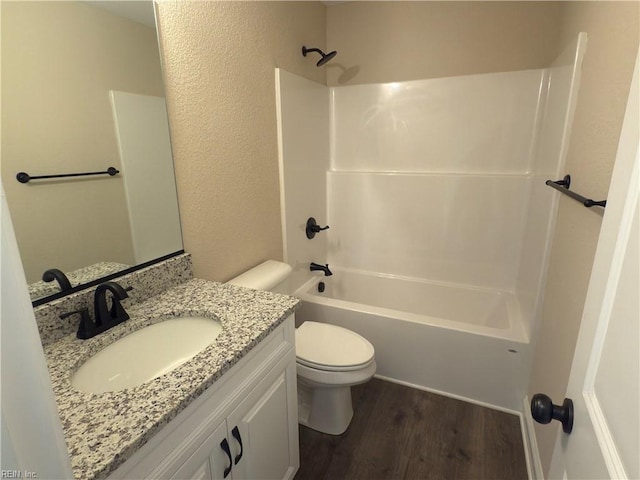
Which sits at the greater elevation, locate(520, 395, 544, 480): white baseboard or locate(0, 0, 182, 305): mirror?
locate(0, 0, 182, 305): mirror

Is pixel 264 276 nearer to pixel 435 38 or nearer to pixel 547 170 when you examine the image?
pixel 547 170

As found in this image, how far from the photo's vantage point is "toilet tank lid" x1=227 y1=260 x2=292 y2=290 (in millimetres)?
1671

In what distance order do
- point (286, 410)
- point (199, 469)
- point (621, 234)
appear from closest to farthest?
point (621, 234), point (199, 469), point (286, 410)

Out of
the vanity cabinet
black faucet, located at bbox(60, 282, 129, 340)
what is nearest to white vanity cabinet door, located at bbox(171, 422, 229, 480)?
the vanity cabinet

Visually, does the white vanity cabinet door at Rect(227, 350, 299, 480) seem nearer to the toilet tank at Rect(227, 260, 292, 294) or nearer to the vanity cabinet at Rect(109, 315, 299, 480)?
the vanity cabinet at Rect(109, 315, 299, 480)

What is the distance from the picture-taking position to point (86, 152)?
1.08 meters

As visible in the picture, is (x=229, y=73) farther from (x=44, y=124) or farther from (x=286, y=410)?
(x=286, y=410)

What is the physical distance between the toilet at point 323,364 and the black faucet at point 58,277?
2.27 ft

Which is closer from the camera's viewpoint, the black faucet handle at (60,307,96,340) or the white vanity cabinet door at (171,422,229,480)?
the white vanity cabinet door at (171,422,229,480)

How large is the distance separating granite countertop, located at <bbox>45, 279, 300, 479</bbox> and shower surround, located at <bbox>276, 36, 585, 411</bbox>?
0.97 m

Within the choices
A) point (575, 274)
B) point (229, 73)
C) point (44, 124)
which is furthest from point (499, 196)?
point (44, 124)

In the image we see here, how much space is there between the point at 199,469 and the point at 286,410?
1.51 ft

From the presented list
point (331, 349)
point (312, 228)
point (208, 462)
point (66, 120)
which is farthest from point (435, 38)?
point (208, 462)

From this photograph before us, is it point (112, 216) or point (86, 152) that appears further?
point (112, 216)
